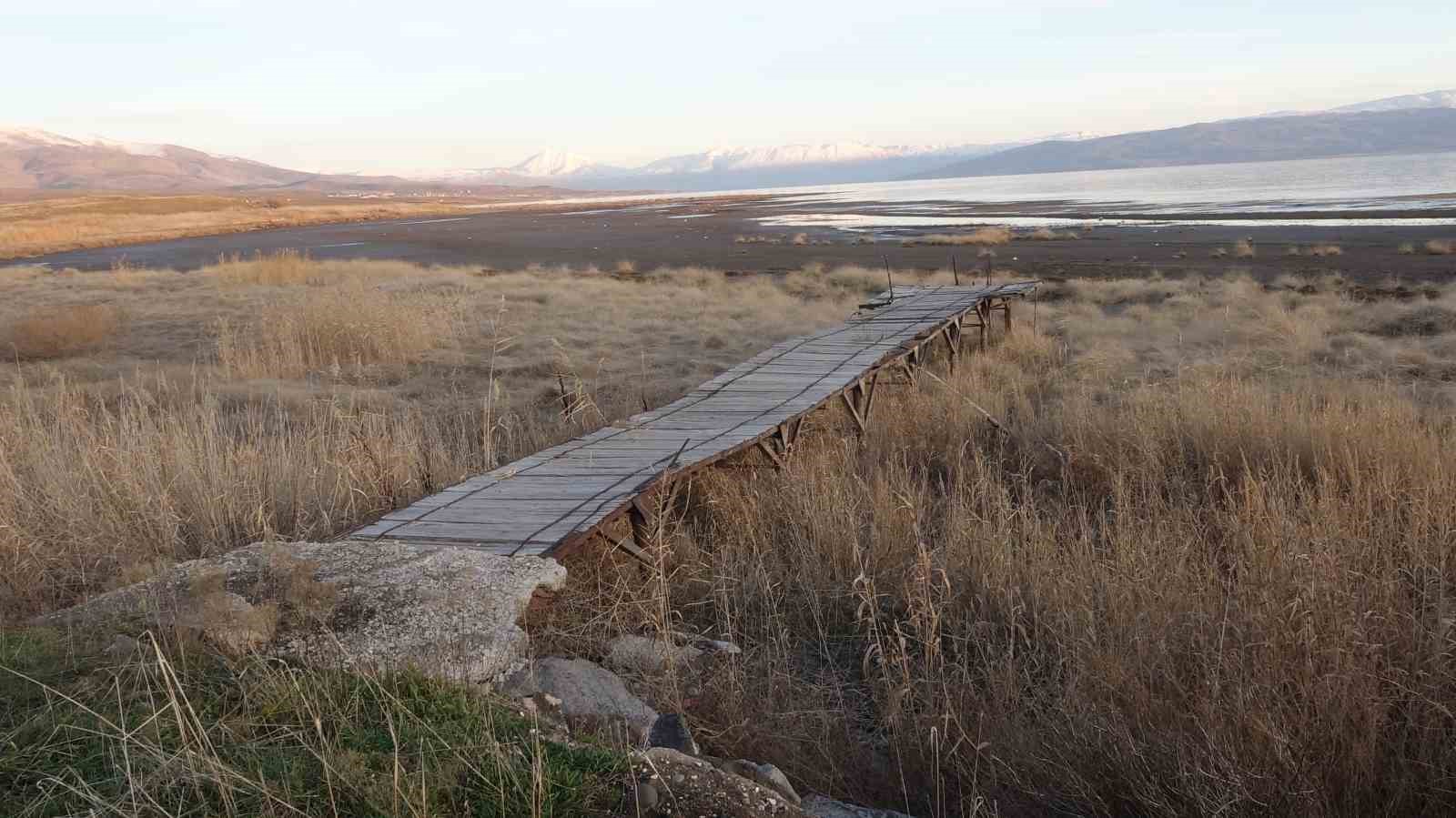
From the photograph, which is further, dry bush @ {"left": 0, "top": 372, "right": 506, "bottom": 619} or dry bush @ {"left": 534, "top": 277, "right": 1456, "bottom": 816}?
dry bush @ {"left": 0, "top": 372, "right": 506, "bottom": 619}

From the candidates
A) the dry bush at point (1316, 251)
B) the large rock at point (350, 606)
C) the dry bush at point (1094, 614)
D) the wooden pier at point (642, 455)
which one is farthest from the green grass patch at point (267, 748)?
the dry bush at point (1316, 251)

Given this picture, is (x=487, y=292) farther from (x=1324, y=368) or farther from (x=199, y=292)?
(x=1324, y=368)

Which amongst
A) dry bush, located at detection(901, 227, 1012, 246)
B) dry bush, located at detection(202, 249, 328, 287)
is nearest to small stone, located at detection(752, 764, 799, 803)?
dry bush, located at detection(202, 249, 328, 287)

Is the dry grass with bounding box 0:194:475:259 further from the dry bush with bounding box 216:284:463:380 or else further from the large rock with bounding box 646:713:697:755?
the large rock with bounding box 646:713:697:755

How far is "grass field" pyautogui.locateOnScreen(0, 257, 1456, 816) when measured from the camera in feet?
8.66

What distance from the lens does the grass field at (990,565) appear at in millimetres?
2639

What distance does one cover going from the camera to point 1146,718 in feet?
9.43

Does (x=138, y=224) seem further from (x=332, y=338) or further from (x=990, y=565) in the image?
(x=990, y=565)

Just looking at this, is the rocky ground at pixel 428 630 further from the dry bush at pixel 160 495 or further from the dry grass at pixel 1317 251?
the dry grass at pixel 1317 251

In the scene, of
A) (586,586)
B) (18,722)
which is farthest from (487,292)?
(18,722)

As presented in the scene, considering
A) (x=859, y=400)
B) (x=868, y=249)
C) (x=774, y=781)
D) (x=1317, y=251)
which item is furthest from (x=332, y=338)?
(x=1317, y=251)

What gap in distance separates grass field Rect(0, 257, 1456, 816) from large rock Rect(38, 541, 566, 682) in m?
0.24

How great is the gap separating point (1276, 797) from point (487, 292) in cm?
1694

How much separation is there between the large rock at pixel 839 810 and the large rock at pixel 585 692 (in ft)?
1.66
